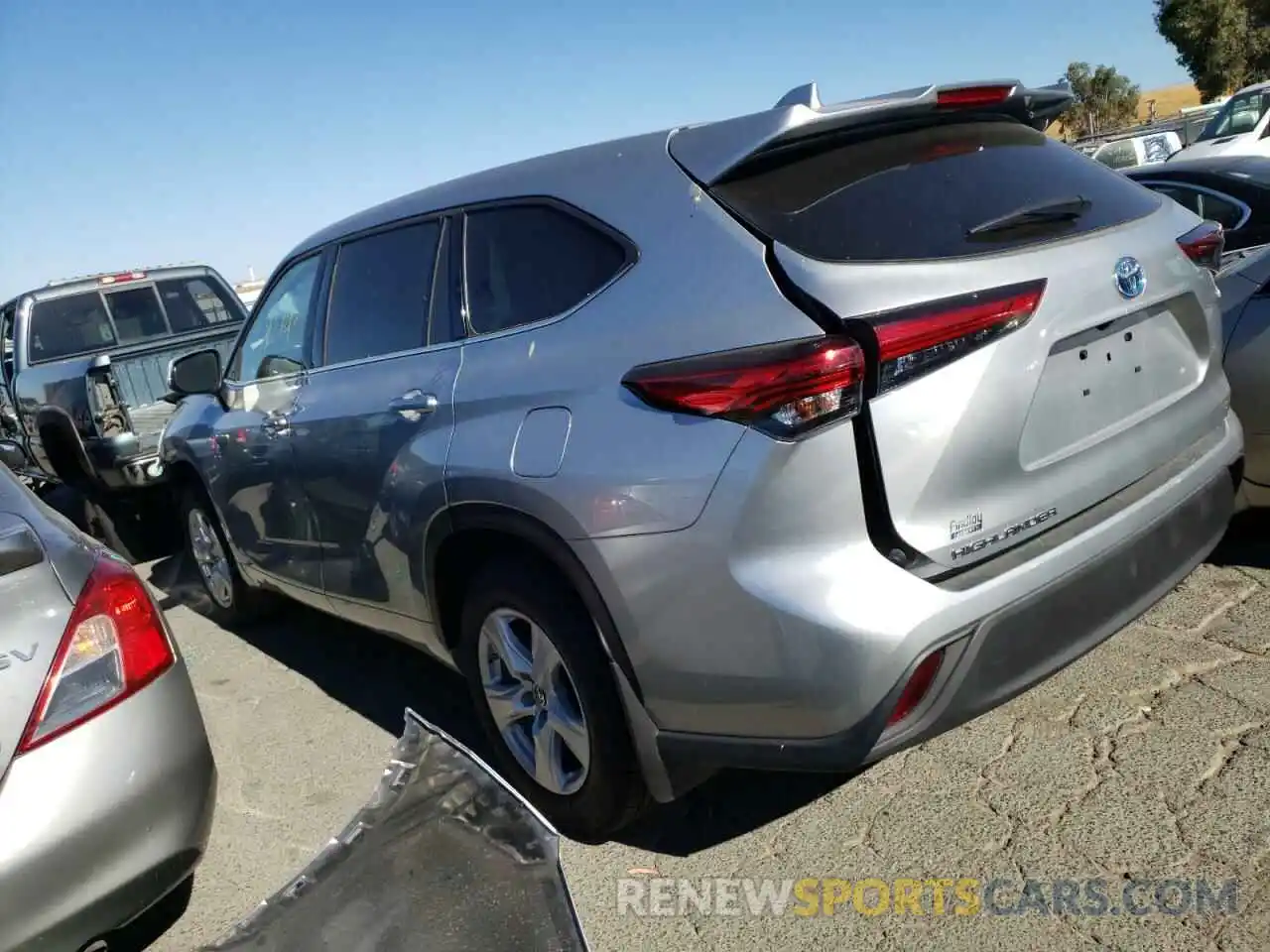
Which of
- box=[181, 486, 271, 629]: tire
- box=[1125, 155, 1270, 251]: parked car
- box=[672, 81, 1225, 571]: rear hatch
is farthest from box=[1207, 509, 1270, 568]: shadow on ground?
box=[181, 486, 271, 629]: tire

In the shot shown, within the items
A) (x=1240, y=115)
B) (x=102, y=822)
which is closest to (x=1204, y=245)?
(x=102, y=822)

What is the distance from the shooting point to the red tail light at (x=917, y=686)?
224cm

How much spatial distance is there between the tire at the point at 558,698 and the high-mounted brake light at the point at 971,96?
1.59 meters

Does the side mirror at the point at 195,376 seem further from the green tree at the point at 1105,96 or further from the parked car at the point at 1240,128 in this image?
the green tree at the point at 1105,96

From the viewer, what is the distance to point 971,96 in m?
2.73

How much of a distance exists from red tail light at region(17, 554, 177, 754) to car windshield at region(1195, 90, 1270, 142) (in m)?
16.8

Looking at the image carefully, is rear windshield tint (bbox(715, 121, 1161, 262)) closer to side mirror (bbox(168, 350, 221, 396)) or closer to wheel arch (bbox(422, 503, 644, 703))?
wheel arch (bbox(422, 503, 644, 703))

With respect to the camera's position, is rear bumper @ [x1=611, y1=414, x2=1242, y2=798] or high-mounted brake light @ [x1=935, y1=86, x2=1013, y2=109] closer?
rear bumper @ [x1=611, y1=414, x2=1242, y2=798]

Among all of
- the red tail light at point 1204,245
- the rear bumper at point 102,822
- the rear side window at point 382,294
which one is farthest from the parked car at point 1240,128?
the rear bumper at point 102,822

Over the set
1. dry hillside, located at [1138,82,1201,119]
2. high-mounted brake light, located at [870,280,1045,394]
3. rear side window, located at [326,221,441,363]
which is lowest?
dry hillside, located at [1138,82,1201,119]

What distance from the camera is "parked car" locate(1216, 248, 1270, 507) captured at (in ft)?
12.0

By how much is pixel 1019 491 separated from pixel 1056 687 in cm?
129

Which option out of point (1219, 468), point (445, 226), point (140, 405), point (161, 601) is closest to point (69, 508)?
point (140, 405)

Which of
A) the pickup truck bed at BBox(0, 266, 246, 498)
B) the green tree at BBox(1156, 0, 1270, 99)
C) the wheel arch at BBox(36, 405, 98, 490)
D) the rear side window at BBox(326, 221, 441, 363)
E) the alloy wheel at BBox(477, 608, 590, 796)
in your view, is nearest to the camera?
the alloy wheel at BBox(477, 608, 590, 796)
